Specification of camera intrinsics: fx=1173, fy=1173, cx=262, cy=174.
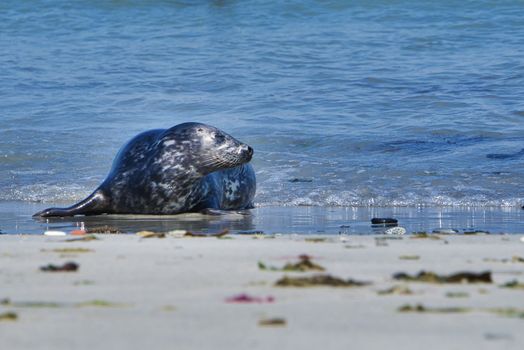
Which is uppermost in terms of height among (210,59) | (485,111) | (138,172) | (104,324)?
(210,59)

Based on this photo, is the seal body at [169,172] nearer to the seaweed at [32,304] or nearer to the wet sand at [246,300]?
the wet sand at [246,300]

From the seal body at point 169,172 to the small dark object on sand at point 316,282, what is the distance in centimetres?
536

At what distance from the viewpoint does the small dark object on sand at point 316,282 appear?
3217 millimetres

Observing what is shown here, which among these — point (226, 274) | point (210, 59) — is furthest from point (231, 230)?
point (210, 59)

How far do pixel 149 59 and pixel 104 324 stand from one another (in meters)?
17.4

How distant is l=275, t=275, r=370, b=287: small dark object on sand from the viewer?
3.22 metres

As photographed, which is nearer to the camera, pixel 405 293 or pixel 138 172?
pixel 405 293

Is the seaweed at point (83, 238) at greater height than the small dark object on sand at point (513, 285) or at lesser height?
greater

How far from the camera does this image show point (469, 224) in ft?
25.0

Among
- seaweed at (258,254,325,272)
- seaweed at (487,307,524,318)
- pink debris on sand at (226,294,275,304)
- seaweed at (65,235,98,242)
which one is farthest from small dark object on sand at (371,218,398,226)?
seaweed at (487,307,524,318)

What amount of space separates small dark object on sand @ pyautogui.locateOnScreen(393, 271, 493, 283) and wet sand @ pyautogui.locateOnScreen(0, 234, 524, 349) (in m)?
0.05

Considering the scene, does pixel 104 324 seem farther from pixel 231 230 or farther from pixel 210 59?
pixel 210 59

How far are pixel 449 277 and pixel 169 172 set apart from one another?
5597 millimetres

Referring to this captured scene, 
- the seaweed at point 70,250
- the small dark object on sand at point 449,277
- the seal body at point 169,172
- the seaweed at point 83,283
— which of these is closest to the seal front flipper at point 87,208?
the seal body at point 169,172
